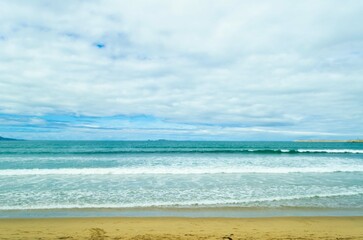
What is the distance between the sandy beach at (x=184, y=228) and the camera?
6.79m

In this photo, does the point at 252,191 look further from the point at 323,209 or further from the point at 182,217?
the point at 182,217

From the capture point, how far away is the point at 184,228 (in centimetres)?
730

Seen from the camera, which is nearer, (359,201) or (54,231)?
(54,231)

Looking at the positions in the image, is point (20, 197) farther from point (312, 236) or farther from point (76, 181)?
point (312, 236)

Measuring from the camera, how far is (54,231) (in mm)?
7098

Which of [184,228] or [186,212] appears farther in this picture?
[186,212]

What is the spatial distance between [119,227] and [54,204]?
3992mm

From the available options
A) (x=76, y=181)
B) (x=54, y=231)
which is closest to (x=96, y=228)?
(x=54, y=231)

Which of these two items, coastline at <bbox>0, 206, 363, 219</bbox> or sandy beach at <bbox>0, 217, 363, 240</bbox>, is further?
coastline at <bbox>0, 206, 363, 219</bbox>

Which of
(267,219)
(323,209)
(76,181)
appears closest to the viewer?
(267,219)

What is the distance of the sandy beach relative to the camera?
6.79 metres

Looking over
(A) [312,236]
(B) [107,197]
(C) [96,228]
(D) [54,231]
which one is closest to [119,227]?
(C) [96,228]

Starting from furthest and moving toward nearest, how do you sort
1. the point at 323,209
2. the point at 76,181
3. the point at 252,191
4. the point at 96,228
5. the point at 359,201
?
the point at 76,181 < the point at 252,191 < the point at 359,201 < the point at 323,209 < the point at 96,228

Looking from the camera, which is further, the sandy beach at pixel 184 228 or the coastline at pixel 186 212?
the coastline at pixel 186 212
